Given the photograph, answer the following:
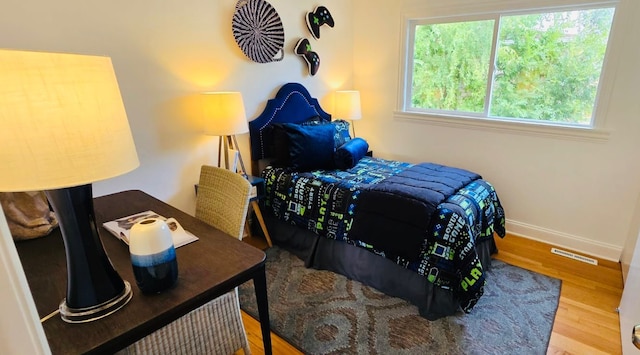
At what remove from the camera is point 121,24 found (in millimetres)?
2061

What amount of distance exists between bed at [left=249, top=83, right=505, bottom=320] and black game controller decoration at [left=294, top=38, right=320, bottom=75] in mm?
236

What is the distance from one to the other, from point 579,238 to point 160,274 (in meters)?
3.07

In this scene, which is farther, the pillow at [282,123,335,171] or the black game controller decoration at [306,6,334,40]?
the black game controller decoration at [306,6,334,40]

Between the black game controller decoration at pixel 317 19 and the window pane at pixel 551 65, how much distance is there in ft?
5.00

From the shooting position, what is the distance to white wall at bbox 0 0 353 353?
1826 mm

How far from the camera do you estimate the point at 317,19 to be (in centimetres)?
322

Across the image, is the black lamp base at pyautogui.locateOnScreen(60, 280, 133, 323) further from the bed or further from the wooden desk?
the bed

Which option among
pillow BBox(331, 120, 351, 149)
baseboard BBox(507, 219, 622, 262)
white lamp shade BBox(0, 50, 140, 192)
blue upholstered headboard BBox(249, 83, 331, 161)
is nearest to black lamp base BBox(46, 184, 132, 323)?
white lamp shade BBox(0, 50, 140, 192)

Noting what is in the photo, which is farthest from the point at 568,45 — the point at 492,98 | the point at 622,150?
the point at 622,150

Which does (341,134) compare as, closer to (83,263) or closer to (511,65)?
(511,65)

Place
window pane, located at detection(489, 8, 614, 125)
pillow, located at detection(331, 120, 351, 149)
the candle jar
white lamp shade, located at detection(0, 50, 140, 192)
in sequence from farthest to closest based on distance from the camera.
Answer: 1. pillow, located at detection(331, 120, 351, 149)
2. window pane, located at detection(489, 8, 614, 125)
3. the candle jar
4. white lamp shade, located at detection(0, 50, 140, 192)

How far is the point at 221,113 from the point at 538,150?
8.23 feet

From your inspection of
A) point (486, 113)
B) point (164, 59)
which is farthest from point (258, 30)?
point (486, 113)

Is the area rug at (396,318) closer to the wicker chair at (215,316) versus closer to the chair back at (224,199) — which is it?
the wicker chair at (215,316)
